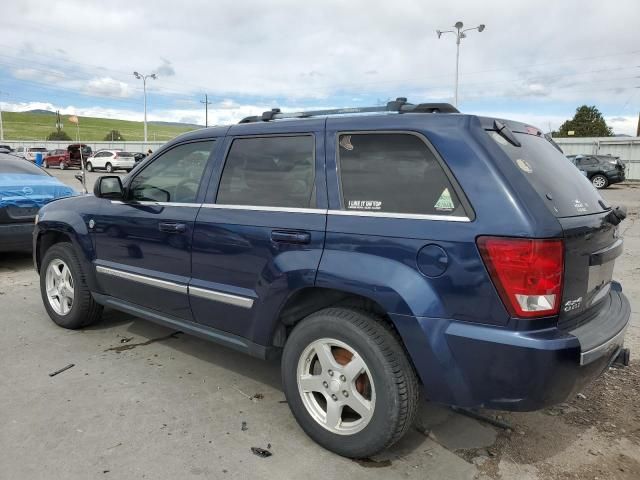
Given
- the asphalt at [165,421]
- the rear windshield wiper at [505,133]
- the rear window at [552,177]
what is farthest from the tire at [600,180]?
the rear windshield wiper at [505,133]

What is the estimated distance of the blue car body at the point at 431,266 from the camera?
2.32m

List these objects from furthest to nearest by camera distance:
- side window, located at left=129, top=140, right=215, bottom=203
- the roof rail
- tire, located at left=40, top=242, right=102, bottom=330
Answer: tire, located at left=40, top=242, right=102, bottom=330, side window, located at left=129, top=140, right=215, bottom=203, the roof rail

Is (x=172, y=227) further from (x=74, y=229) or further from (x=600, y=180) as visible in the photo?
(x=600, y=180)

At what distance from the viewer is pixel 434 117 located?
2617mm

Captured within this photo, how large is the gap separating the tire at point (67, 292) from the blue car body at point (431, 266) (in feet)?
4.65

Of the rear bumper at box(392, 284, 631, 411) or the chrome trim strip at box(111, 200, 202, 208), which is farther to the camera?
the chrome trim strip at box(111, 200, 202, 208)

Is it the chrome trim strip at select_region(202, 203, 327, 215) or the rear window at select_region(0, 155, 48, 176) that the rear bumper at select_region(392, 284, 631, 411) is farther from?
the rear window at select_region(0, 155, 48, 176)

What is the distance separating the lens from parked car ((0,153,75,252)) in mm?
6902

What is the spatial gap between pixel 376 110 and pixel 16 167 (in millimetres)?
6991

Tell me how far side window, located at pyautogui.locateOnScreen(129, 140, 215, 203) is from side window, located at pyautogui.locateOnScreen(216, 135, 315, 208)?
0.92 ft

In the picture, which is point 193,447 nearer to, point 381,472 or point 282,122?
point 381,472

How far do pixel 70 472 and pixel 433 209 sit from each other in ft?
7.37

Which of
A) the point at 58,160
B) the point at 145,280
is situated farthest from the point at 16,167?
the point at 58,160

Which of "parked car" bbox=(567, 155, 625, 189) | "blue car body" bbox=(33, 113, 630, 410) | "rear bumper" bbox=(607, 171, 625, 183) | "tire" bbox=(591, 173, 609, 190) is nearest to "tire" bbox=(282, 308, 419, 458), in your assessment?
"blue car body" bbox=(33, 113, 630, 410)
